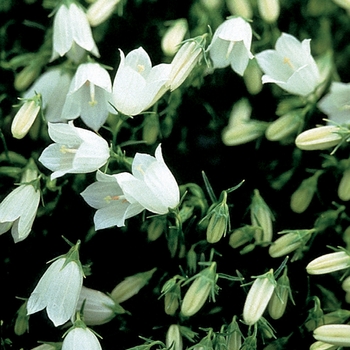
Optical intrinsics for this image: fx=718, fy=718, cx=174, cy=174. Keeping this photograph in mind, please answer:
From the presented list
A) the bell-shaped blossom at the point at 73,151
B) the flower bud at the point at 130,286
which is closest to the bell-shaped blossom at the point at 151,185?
the bell-shaped blossom at the point at 73,151

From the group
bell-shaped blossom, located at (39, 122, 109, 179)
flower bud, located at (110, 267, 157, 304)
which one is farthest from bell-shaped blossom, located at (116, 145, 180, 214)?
flower bud, located at (110, 267, 157, 304)

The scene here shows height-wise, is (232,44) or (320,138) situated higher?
(232,44)

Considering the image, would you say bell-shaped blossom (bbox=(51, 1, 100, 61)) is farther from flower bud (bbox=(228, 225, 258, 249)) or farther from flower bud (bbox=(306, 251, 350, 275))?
flower bud (bbox=(306, 251, 350, 275))

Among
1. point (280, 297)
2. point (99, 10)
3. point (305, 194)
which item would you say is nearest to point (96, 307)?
point (280, 297)

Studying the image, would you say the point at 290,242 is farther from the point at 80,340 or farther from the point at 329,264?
the point at 80,340

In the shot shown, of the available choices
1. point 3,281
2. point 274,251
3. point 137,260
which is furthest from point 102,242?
point 274,251

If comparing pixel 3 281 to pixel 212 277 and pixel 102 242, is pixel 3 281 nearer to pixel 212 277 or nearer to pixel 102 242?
pixel 102 242

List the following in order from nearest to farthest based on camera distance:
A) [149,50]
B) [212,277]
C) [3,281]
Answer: [212,277], [3,281], [149,50]
